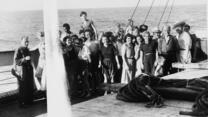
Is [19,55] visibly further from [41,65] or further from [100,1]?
[100,1]

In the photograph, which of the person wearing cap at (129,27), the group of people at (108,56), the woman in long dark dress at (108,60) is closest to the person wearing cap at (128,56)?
the group of people at (108,56)

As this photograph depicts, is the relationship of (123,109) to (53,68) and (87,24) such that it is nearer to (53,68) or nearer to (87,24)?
(53,68)

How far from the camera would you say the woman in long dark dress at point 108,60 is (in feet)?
12.4

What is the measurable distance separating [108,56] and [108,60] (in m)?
0.05

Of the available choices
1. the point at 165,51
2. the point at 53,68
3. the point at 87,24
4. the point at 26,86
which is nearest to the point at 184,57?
the point at 165,51

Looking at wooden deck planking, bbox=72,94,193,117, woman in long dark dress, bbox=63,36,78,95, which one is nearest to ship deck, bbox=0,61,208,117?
wooden deck planking, bbox=72,94,193,117

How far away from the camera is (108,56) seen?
3.81 meters

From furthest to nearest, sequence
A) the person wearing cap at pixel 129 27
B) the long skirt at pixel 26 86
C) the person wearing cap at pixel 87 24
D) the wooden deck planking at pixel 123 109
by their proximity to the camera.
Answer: the person wearing cap at pixel 129 27 < the person wearing cap at pixel 87 24 < the long skirt at pixel 26 86 < the wooden deck planking at pixel 123 109

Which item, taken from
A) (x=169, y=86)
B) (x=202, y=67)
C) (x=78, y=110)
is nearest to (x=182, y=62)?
(x=202, y=67)

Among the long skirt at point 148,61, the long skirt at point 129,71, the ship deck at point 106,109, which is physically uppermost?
the long skirt at point 148,61

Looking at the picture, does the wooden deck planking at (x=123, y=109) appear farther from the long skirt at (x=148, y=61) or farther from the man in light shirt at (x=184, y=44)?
the man in light shirt at (x=184, y=44)

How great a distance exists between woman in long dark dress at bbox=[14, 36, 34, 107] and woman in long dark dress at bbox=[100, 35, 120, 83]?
0.85 meters

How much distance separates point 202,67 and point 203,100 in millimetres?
1852

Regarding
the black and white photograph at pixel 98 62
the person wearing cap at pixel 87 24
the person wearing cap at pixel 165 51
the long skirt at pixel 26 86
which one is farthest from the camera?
the person wearing cap at pixel 87 24
